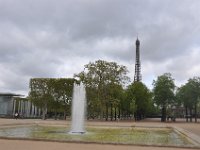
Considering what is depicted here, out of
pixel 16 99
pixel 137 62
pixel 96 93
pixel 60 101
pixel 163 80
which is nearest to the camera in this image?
pixel 96 93

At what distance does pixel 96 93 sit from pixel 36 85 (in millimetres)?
12247

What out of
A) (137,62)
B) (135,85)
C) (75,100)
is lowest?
(75,100)

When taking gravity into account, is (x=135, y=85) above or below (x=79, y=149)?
above

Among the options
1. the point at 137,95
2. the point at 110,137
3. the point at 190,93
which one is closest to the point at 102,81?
the point at 137,95

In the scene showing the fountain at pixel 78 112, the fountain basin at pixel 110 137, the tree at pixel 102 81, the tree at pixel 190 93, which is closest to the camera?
the fountain basin at pixel 110 137

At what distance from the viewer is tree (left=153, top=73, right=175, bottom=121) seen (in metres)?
75.9

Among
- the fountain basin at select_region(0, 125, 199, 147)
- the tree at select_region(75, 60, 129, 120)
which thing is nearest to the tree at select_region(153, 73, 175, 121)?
the tree at select_region(75, 60, 129, 120)

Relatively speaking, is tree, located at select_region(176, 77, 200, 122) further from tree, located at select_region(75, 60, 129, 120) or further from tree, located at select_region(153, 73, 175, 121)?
tree, located at select_region(75, 60, 129, 120)

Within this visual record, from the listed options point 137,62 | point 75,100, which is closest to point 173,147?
point 75,100

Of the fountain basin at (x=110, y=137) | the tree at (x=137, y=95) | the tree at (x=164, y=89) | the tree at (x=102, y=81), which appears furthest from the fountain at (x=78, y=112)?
the tree at (x=164, y=89)

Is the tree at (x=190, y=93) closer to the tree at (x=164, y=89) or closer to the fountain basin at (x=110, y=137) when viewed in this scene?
the tree at (x=164, y=89)

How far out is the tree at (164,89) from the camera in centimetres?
7594

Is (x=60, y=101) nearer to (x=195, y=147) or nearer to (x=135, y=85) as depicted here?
(x=135, y=85)

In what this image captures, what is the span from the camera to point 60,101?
67938 millimetres
